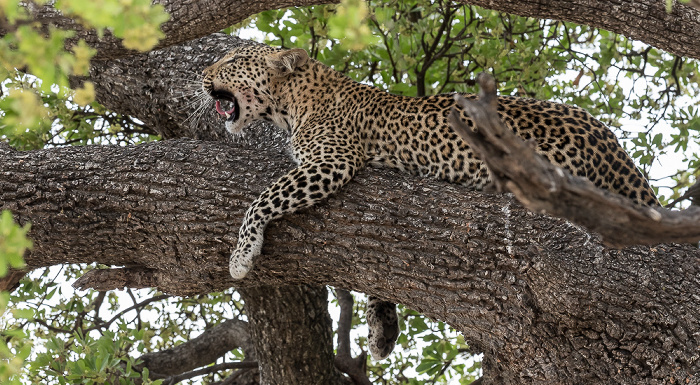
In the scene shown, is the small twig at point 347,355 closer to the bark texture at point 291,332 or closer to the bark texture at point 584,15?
the bark texture at point 291,332

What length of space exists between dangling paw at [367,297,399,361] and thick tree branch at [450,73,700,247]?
3.10 meters

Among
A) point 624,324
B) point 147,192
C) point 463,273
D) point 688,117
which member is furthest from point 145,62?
point 688,117

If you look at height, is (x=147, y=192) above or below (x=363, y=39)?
above

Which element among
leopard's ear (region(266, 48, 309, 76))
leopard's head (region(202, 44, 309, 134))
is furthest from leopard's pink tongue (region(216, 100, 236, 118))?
leopard's ear (region(266, 48, 309, 76))

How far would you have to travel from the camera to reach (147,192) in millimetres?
4676

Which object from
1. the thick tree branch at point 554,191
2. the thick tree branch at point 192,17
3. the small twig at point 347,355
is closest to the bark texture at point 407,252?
the thick tree branch at point 192,17

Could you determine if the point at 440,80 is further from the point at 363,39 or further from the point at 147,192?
the point at 363,39

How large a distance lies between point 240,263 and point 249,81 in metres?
2.02

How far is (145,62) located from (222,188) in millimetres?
2427

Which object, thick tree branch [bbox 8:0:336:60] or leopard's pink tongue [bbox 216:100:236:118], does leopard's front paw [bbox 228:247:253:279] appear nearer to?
thick tree branch [bbox 8:0:336:60]

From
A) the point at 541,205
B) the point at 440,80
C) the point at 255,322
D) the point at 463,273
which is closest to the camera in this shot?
the point at 541,205

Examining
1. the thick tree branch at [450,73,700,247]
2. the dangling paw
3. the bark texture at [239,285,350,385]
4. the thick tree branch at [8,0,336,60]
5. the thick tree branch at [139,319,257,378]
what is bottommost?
the thick tree branch at [450,73,700,247]

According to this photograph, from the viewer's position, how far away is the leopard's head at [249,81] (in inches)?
232

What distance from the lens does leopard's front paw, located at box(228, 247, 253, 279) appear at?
14.2 feet
